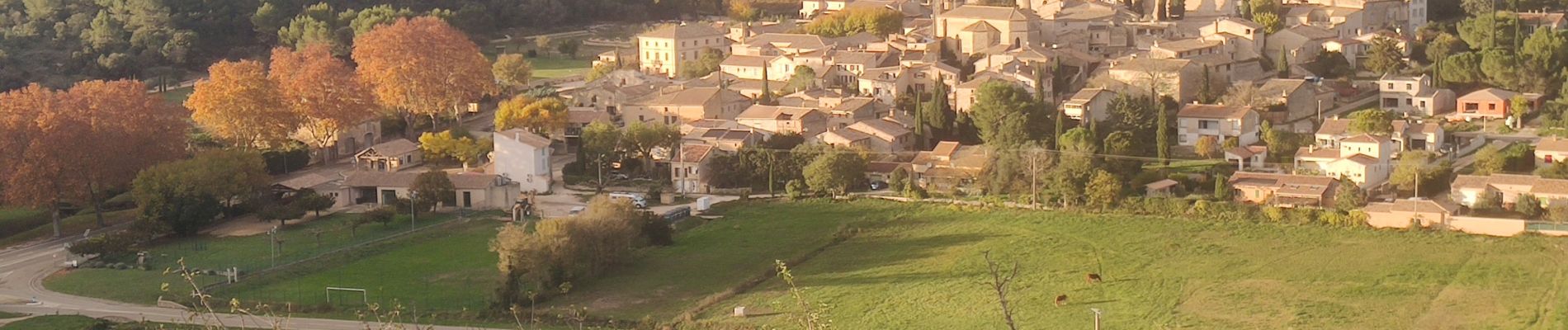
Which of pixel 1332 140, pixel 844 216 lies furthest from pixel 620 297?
pixel 1332 140

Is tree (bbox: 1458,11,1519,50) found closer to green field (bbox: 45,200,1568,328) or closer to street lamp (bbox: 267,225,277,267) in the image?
green field (bbox: 45,200,1568,328)

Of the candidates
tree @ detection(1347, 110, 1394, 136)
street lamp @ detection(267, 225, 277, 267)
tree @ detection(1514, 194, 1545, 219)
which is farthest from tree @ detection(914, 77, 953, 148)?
street lamp @ detection(267, 225, 277, 267)

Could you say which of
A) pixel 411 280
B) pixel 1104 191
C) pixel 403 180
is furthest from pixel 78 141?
pixel 1104 191

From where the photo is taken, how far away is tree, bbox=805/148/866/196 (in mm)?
22984

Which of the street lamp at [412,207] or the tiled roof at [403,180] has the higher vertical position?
the tiled roof at [403,180]

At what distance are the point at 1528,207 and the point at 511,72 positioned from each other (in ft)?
51.7

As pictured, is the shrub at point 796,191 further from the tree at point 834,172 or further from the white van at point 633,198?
the white van at point 633,198

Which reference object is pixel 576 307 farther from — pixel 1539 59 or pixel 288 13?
pixel 288 13

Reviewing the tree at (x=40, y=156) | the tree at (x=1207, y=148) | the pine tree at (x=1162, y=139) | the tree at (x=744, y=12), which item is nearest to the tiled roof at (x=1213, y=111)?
the pine tree at (x=1162, y=139)

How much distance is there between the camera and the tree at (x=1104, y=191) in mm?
21469

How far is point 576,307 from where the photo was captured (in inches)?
728

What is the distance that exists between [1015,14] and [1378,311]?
12292mm

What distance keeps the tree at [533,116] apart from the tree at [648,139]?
70.6 inches

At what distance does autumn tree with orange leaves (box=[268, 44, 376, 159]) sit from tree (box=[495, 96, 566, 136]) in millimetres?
1978
